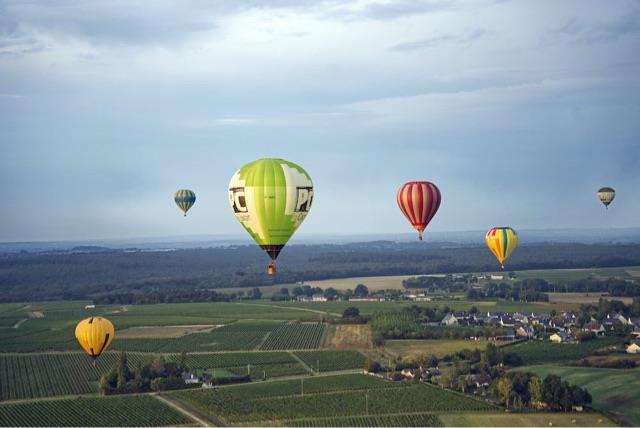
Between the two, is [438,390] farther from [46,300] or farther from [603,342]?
[46,300]

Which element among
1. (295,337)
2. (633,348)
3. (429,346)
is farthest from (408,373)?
(295,337)

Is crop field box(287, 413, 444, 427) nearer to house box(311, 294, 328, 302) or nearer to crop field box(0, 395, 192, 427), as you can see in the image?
crop field box(0, 395, 192, 427)

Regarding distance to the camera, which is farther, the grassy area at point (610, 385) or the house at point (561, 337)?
the house at point (561, 337)

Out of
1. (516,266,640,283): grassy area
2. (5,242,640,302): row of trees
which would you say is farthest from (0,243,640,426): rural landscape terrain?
(5,242,640,302): row of trees

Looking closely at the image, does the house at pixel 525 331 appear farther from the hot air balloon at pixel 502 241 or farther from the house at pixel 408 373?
the house at pixel 408 373

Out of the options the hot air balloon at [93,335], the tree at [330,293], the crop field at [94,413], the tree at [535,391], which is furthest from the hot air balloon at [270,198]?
the tree at [330,293]

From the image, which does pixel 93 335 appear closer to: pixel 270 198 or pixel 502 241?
pixel 270 198

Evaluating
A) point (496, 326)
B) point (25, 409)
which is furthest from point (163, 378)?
point (496, 326)
